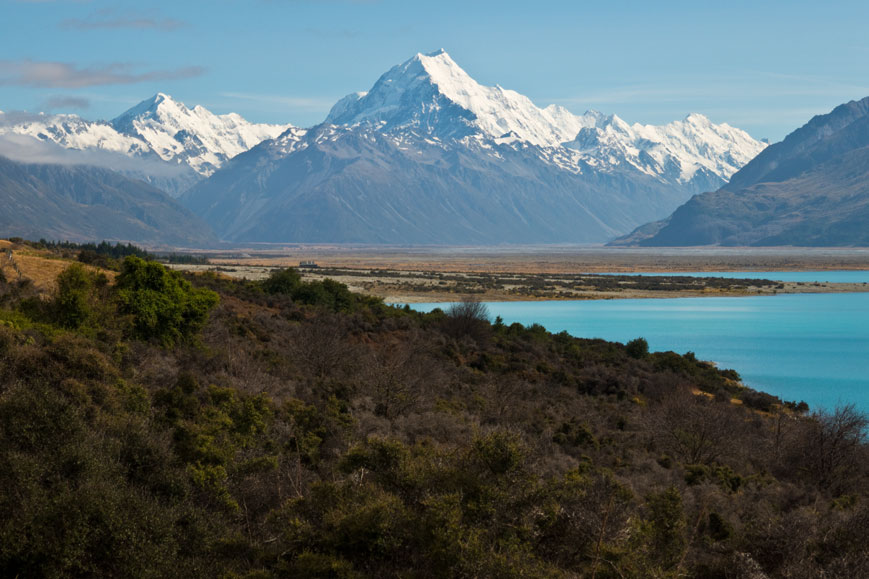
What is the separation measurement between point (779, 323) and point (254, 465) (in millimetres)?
83193

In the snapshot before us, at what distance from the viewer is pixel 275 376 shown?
33656 millimetres

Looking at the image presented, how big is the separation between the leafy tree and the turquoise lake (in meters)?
33.6

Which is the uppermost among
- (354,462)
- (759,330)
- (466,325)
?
(354,462)

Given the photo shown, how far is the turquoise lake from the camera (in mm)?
55719

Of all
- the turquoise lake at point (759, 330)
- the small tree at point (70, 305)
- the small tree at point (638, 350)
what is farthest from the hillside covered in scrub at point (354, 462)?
the turquoise lake at point (759, 330)

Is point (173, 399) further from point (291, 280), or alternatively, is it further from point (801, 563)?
point (291, 280)

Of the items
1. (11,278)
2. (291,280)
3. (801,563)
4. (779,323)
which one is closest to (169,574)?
(801,563)

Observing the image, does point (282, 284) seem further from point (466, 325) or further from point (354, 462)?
point (354, 462)

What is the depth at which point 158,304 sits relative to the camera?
3572cm

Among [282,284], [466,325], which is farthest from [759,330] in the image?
[282,284]

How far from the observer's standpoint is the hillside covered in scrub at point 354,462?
1374cm

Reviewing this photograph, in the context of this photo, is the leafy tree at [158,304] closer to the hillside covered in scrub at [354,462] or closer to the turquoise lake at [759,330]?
the hillside covered in scrub at [354,462]

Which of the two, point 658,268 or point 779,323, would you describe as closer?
point 779,323

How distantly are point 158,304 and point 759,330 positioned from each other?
6688cm
